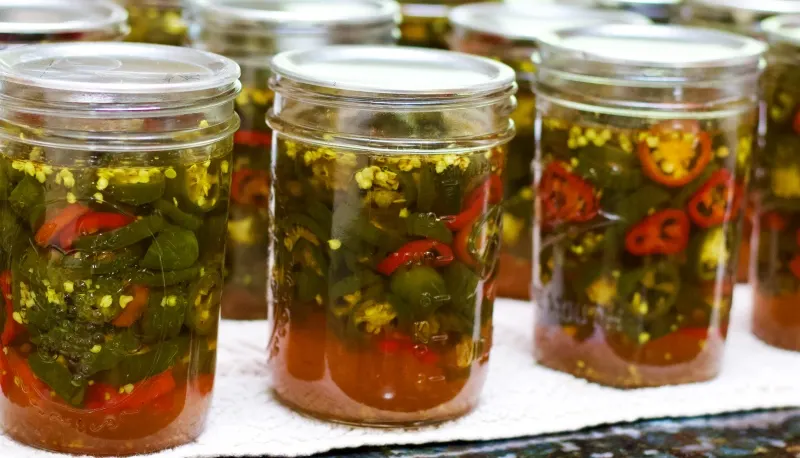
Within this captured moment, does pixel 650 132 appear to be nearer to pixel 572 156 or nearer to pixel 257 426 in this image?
pixel 572 156

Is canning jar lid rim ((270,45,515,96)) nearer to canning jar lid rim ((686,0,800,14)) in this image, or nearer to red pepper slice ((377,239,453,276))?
red pepper slice ((377,239,453,276))

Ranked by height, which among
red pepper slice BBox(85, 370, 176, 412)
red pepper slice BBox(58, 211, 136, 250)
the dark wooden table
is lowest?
the dark wooden table

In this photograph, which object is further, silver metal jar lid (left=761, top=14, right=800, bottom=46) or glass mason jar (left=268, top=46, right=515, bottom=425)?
silver metal jar lid (left=761, top=14, right=800, bottom=46)

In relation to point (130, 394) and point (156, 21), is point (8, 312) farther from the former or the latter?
point (156, 21)

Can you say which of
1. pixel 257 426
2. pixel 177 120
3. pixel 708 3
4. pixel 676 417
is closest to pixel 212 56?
pixel 177 120

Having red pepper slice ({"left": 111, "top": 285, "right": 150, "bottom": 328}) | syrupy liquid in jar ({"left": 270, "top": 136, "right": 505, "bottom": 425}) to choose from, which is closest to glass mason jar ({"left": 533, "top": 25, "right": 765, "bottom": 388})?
syrupy liquid in jar ({"left": 270, "top": 136, "right": 505, "bottom": 425})

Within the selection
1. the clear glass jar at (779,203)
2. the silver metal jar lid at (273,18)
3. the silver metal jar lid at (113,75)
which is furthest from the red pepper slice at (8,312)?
the clear glass jar at (779,203)

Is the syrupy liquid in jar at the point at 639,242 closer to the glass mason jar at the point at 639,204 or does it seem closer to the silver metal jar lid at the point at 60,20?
the glass mason jar at the point at 639,204
